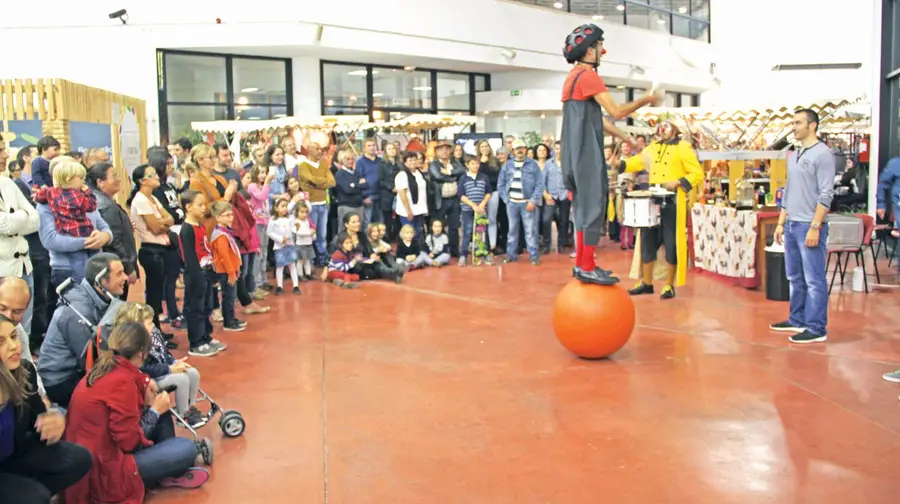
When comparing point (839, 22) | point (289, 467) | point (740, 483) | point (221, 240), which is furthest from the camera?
point (839, 22)

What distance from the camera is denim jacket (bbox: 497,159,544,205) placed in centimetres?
1266

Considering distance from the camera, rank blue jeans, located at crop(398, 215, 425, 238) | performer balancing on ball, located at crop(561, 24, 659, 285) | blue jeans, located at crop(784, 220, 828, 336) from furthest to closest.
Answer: blue jeans, located at crop(398, 215, 425, 238), blue jeans, located at crop(784, 220, 828, 336), performer balancing on ball, located at crop(561, 24, 659, 285)

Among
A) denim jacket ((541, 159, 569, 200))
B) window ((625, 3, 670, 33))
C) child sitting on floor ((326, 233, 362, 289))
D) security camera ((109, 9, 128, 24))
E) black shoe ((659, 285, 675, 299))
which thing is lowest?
black shoe ((659, 285, 675, 299))

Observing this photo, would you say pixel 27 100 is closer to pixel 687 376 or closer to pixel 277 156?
pixel 277 156

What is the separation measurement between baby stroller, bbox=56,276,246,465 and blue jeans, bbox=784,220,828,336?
4.76 m

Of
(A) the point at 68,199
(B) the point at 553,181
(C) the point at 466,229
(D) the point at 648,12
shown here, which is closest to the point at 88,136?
(C) the point at 466,229

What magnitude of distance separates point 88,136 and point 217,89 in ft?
18.2

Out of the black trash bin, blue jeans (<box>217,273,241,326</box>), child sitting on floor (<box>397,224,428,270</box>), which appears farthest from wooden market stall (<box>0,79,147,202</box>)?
the black trash bin

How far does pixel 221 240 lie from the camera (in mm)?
7621

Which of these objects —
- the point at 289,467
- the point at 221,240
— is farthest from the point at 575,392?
the point at 221,240

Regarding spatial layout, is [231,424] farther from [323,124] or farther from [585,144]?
[323,124]

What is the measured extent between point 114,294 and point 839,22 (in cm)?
2193

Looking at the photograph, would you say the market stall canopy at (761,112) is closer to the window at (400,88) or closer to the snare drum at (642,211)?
the snare drum at (642,211)

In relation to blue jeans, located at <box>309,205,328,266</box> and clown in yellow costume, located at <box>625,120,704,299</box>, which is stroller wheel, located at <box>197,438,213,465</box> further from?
blue jeans, located at <box>309,205,328,266</box>
